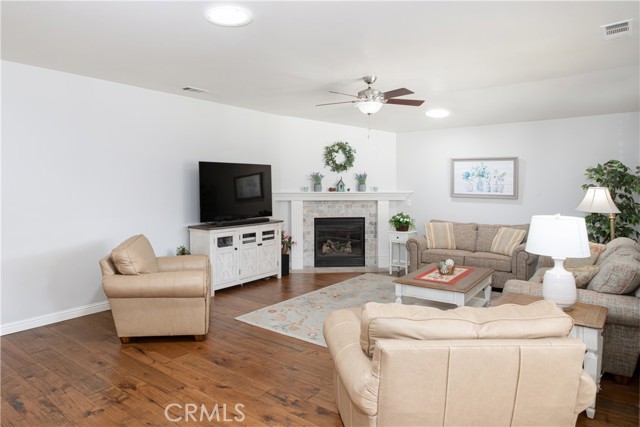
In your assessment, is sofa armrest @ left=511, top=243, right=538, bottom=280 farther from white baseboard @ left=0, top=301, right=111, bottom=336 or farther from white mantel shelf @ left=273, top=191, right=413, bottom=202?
white baseboard @ left=0, top=301, right=111, bottom=336

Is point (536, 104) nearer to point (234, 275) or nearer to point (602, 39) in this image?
point (602, 39)

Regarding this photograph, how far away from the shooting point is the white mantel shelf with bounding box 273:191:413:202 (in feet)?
22.4

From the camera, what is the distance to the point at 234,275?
5.54 metres

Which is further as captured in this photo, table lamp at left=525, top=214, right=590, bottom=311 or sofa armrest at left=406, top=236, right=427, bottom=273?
sofa armrest at left=406, top=236, right=427, bottom=273

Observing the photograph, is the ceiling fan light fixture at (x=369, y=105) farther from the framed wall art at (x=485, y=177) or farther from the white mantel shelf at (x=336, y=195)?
the framed wall art at (x=485, y=177)

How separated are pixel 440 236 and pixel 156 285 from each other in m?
4.46

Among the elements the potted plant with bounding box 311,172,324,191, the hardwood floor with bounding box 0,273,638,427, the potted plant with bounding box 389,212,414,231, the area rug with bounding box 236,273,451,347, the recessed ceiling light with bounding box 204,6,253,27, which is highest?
the recessed ceiling light with bounding box 204,6,253,27

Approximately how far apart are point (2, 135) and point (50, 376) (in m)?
2.30

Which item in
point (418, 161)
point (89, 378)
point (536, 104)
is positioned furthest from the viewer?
point (418, 161)

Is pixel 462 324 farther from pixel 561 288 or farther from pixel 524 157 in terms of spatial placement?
pixel 524 157

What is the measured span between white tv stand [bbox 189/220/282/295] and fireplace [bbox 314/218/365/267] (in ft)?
3.66

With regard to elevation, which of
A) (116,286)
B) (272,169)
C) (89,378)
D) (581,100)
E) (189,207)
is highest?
Answer: (581,100)

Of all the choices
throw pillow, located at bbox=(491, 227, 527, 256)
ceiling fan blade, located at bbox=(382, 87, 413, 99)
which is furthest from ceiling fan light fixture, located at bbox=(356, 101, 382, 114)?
throw pillow, located at bbox=(491, 227, 527, 256)

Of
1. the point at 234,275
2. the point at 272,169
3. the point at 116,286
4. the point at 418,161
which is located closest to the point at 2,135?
the point at 116,286
